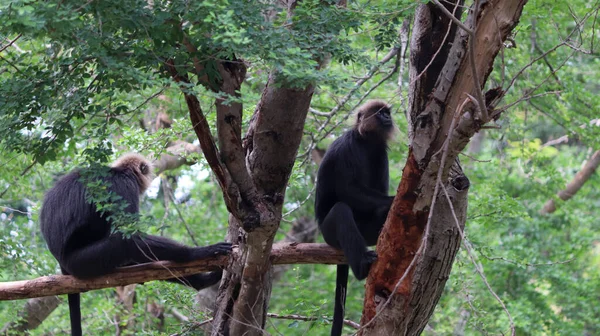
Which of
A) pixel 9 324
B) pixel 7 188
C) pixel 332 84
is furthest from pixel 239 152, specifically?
pixel 9 324

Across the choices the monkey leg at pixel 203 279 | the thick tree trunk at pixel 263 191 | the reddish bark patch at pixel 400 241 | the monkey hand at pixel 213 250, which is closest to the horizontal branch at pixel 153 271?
the monkey hand at pixel 213 250

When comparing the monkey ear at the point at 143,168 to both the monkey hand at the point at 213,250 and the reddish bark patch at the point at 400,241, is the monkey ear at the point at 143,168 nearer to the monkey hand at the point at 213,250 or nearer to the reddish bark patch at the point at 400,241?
the monkey hand at the point at 213,250

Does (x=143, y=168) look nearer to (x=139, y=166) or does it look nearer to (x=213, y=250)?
(x=139, y=166)

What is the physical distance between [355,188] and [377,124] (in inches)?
24.4

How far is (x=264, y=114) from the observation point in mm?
4723

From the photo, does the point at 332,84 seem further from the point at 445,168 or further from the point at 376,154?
the point at 376,154

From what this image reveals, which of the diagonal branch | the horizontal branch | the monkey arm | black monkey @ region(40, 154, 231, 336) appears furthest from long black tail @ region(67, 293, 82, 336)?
the monkey arm

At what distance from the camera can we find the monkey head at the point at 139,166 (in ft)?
20.5

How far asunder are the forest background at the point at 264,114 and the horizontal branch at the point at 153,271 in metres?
0.29

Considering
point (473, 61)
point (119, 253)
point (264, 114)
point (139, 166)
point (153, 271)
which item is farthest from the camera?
point (139, 166)

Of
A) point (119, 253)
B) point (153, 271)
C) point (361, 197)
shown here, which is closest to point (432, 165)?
point (361, 197)

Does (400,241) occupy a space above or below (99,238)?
above

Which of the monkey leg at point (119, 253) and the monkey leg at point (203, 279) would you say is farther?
the monkey leg at point (203, 279)

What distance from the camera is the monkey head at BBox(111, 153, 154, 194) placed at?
6246 millimetres
